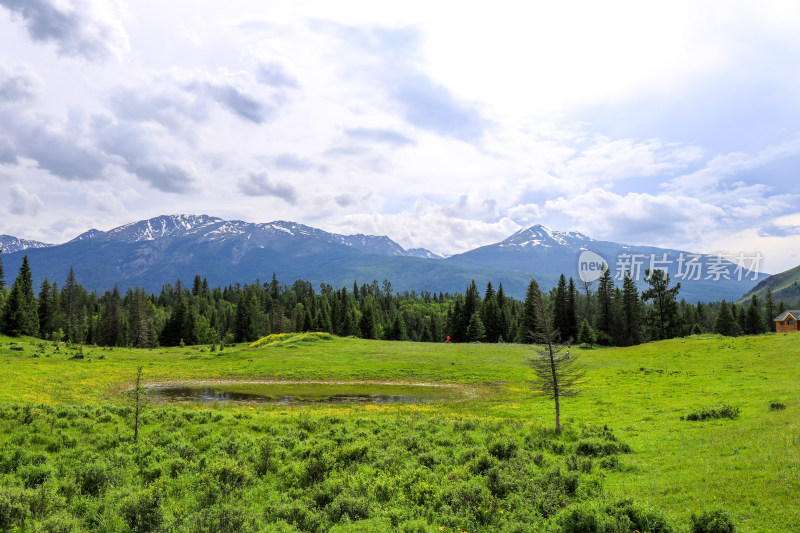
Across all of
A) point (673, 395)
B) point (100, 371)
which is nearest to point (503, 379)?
point (673, 395)

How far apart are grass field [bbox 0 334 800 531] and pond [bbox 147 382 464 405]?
3246 mm

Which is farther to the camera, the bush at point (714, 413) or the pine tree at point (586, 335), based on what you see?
the pine tree at point (586, 335)

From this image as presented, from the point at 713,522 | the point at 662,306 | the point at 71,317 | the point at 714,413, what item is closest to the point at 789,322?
the point at 662,306

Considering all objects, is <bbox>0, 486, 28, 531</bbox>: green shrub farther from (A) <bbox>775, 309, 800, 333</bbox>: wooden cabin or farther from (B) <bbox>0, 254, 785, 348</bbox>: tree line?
(A) <bbox>775, 309, 800, 333</bbox>: wooden cabin

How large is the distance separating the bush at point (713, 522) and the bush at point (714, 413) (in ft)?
47.5

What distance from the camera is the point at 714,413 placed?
2138 cm

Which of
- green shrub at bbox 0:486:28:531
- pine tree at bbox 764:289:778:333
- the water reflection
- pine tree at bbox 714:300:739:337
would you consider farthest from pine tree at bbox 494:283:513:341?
green shrub at bbox 0:486:28:531

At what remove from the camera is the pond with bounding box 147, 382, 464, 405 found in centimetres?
3778

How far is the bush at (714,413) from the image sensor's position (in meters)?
20.9

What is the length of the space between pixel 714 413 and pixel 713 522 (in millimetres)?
15482

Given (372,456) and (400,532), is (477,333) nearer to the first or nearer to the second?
(372,456)

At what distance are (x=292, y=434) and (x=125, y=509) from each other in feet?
34.1

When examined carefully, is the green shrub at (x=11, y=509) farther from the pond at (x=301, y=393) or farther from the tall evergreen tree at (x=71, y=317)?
the tall evergreen tree at (x=71, y=317)

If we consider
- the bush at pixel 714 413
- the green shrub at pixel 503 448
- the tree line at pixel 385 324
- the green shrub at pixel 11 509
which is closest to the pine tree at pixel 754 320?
the tree line at pixel 385 324
